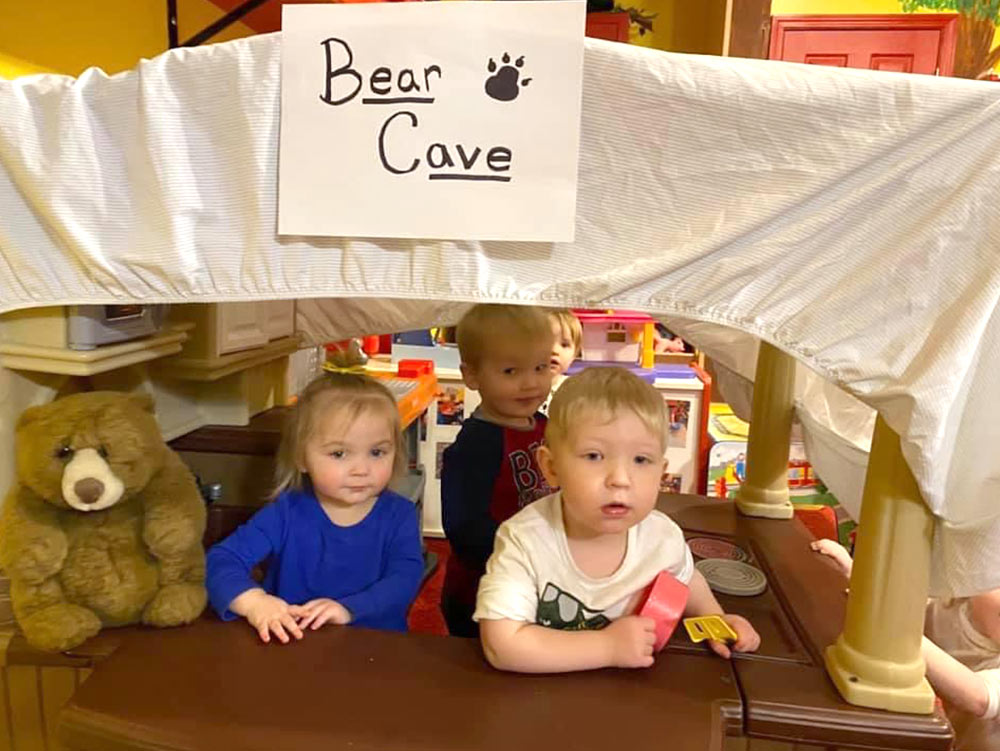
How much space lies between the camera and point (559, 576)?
808 millimetres

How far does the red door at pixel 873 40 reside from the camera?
2.72m

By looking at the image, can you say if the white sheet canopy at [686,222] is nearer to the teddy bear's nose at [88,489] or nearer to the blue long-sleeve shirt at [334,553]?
the teddy bear's nose at [88,489]

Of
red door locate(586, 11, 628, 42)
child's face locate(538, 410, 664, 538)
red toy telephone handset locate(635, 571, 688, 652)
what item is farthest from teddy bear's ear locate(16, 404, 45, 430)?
red door locate(586, 11, 628, 42)

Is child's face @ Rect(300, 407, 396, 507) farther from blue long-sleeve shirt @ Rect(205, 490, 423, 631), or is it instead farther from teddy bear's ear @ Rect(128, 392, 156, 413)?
teddy bear's ear @ Rect(128, 392, 156, 413)

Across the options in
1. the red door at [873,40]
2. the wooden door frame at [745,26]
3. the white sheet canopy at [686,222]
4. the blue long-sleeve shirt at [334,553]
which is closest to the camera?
the white sheet canopy at [686,222]

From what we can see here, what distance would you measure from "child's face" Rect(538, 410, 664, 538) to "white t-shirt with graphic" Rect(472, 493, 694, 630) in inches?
1.9

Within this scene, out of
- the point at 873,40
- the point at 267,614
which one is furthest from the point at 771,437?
the point at 873,40

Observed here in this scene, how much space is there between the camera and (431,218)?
679 millimetres

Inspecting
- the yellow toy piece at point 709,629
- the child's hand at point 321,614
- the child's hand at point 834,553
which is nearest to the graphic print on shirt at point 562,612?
the yellow toy piece at point 709,629

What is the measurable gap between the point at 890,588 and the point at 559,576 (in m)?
0.31

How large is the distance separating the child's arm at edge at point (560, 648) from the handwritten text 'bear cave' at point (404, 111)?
0.42m

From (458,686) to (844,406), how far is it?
77 centimetres

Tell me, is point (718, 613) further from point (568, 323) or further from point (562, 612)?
point (568, 323)

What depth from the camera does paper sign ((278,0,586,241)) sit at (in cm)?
64
